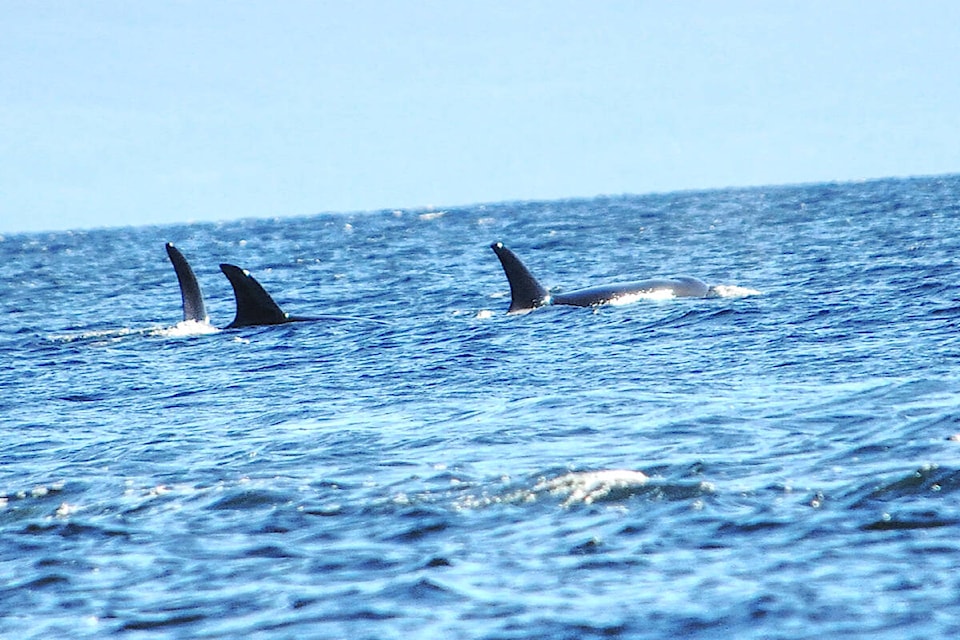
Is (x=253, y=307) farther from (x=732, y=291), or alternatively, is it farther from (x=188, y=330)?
(x=732, y=291)

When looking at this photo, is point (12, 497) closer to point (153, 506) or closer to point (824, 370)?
point (153, 506)

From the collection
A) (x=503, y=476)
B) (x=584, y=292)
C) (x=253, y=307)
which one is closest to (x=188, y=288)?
(x=253, y=307)

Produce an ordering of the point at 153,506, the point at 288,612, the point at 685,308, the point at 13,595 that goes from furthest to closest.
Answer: the point at 685,308, the point at 153,506, the point at 13,595, the point at 288,612

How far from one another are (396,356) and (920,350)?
6613mm

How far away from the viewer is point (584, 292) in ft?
77.7

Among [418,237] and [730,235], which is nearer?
[730,235]

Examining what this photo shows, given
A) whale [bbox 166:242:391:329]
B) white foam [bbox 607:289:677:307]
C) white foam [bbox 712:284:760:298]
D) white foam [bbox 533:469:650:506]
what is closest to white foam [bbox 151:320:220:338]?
whale [bbox 166:242:391:329]

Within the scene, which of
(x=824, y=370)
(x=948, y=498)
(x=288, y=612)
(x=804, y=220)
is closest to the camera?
(x=288, y=612)

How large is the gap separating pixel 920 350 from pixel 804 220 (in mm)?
43304

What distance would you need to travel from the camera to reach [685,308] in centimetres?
2153

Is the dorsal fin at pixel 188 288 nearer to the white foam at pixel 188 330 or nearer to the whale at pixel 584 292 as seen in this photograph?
the white foam at pixel 188 330

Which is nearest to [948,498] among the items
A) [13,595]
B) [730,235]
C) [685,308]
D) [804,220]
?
[13,595]

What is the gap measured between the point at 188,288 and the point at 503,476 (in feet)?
43.3

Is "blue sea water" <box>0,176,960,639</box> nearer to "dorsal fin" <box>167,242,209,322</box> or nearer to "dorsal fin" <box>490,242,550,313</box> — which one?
"dorsal fin" <box>167,242,209,322</box>
